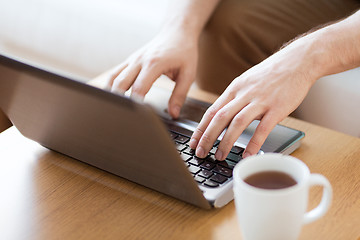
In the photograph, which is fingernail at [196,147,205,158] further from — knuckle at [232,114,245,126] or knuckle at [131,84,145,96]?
knuckle at [131,84,145,96]

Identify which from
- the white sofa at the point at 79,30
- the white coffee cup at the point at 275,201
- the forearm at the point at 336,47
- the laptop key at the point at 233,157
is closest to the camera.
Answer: the white coffee cup at the point at 275,201

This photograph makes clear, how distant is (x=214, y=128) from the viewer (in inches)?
32.4

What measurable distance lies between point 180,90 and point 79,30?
0.92 metres

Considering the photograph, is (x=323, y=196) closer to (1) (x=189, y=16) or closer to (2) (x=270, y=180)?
(2) (x=270, y=180)

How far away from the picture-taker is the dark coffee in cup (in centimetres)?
63

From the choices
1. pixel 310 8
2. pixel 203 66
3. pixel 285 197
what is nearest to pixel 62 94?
pixel 285 197

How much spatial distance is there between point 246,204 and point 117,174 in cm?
27

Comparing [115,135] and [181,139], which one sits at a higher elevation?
[115,135]

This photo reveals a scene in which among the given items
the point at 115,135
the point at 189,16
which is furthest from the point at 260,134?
the point at 189,16

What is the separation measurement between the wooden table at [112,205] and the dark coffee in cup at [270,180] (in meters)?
0.12

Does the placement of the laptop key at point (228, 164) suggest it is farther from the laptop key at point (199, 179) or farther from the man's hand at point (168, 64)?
the man's hand at point (168, 64)

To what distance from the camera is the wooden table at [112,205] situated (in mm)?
731

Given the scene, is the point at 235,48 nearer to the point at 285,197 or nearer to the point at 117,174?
the point at 117,174

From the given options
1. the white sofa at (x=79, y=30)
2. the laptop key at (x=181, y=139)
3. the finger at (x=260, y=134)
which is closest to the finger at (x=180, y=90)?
the laptop key at (x=181, y=139)
